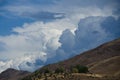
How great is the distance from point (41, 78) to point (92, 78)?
62.7ft

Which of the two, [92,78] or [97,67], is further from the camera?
[97,67]

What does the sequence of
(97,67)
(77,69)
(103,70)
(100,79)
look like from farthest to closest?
(97,67), (103,70), (77,69), (100,79)

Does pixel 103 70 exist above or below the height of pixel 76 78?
above

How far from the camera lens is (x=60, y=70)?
138750 millimetres

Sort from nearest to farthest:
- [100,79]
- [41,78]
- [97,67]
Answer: [100,79] < [41,78] < [97,67]

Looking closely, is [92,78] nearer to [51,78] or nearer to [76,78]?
[76,78]

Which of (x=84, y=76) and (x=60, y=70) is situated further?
(x=60, y=70)

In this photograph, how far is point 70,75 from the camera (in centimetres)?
11681

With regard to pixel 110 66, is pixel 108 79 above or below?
below

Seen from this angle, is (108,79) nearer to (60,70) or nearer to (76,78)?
(76,78)

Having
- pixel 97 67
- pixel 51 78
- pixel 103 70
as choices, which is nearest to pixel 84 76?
pixel 51 78

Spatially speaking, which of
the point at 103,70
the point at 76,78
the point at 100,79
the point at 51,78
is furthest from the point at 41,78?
the point at 103,70

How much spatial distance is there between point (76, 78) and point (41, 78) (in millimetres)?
14653

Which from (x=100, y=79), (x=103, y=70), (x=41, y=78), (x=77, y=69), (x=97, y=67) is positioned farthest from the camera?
(x=97, y=67)
